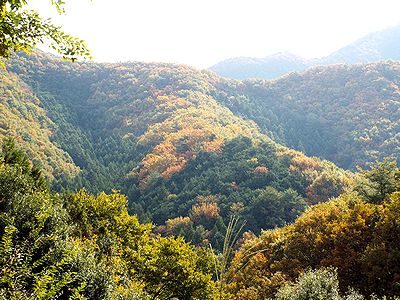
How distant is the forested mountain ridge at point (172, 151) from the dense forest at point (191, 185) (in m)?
0.55

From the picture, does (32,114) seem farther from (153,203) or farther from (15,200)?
(15,200)

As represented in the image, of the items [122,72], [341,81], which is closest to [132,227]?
[122,72]

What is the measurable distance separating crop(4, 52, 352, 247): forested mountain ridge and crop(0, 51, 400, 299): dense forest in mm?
554

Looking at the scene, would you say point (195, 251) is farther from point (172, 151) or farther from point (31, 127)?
point (31, 127)

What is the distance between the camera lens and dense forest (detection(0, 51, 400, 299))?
20869 mm

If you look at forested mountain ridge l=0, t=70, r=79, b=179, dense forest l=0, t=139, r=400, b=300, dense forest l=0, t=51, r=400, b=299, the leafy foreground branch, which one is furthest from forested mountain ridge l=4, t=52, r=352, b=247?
the leafy foreground branch

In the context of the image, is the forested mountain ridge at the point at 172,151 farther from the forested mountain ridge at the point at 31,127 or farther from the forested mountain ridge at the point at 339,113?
the forested mountain ridge at the point at 339,113

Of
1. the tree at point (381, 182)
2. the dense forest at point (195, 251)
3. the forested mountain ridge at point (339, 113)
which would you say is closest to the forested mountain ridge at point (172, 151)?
the forested mountain ridge at point (339, 113)

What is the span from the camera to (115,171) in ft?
360

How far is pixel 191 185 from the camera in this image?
8931 centimetres

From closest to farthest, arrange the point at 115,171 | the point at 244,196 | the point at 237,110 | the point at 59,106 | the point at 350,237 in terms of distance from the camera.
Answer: the point at 350,237, the point at 244,196, the point at 115,171, the point at 59,106, the point at 237,110

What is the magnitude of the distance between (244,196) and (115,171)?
48414mm

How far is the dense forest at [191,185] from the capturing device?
822 inches

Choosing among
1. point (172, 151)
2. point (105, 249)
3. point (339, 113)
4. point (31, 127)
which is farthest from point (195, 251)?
point (339, 113)
